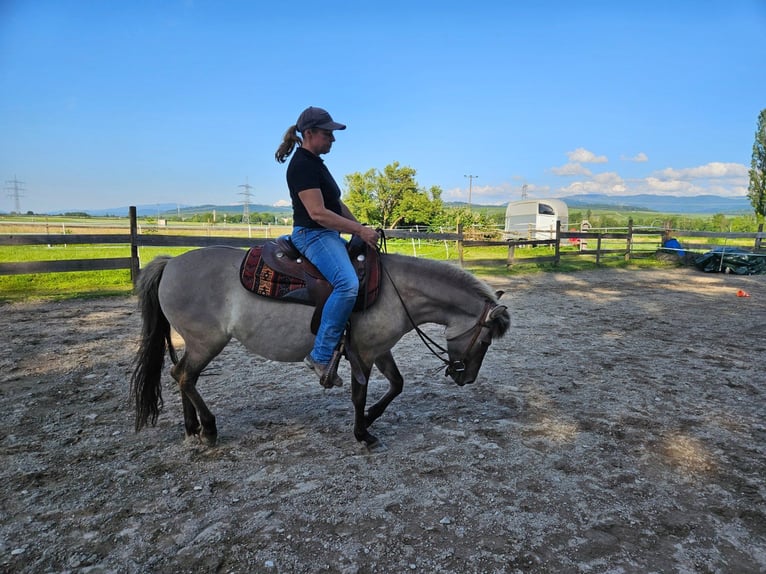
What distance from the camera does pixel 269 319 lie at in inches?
130

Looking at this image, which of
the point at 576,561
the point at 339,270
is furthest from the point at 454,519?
the point at 339,270

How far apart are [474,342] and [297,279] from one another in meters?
1.50

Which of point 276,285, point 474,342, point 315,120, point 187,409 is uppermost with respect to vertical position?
point 315,120

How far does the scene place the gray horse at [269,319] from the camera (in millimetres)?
3326

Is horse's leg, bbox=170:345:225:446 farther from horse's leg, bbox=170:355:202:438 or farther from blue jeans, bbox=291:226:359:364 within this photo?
blue jeans, bbox=291:226:359:364

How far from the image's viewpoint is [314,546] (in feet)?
7.51

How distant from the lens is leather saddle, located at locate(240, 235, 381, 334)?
10.7 ft

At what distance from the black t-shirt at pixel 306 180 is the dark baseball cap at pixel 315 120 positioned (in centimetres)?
17

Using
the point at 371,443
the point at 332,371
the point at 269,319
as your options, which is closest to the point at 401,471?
the point at 371,443

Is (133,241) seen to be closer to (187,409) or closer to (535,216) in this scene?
(187,409)

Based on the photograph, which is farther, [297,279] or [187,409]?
[187,409]

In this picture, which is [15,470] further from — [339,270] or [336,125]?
[336,125]

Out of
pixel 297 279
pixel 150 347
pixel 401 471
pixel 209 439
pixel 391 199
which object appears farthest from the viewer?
pixel 391 199

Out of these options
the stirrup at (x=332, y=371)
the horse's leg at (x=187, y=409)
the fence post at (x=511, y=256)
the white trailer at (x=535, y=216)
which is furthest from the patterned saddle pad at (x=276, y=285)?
the white trailer at (x=535, y=216)
